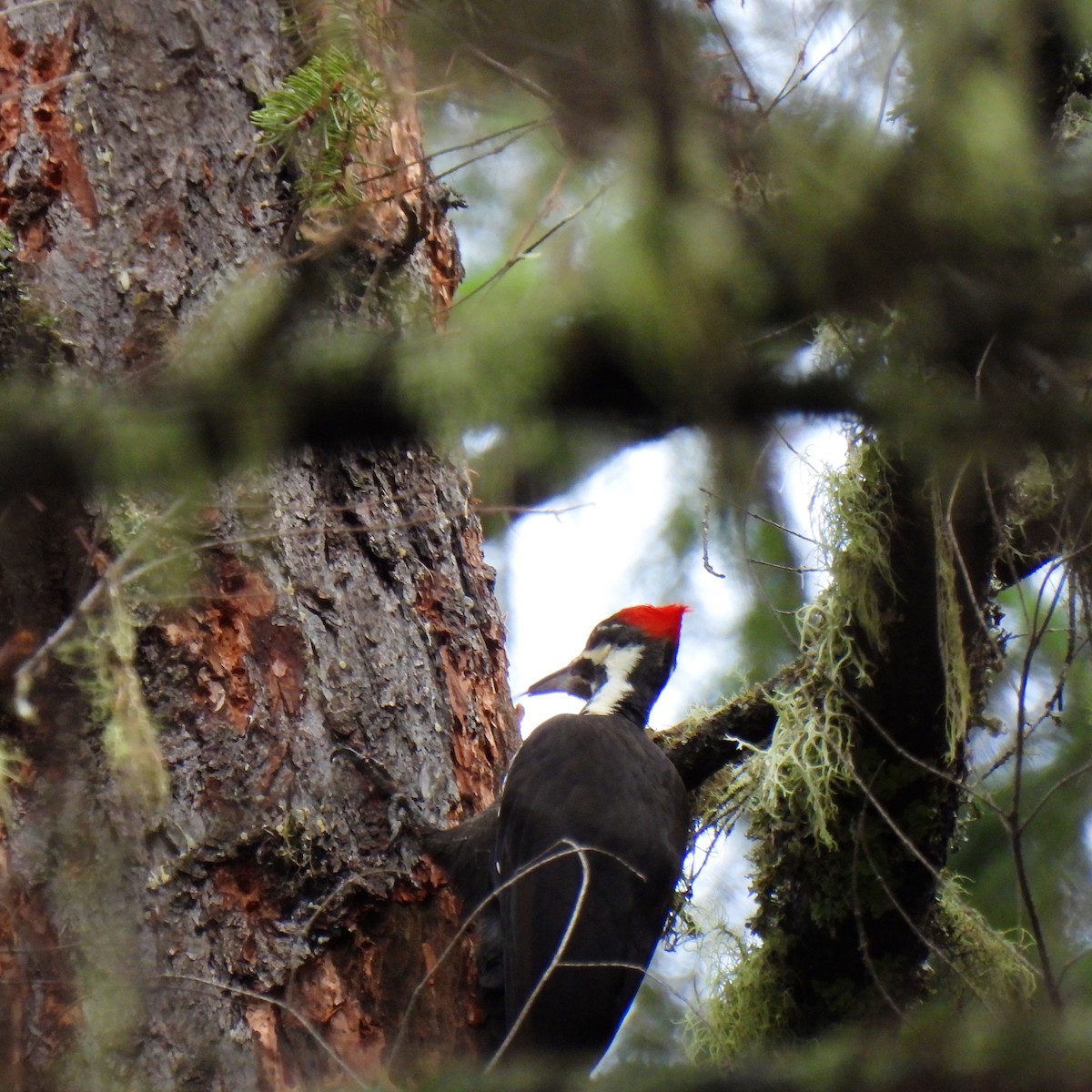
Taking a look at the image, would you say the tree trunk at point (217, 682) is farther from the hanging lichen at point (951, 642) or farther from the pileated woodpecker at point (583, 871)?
the hanging lichen at point (951, 642)

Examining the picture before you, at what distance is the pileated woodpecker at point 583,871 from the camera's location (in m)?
2.71

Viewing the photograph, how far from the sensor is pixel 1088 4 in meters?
1.37

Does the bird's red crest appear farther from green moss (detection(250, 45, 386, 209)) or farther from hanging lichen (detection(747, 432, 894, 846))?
green moss (detection(250, 45, 386, 209))

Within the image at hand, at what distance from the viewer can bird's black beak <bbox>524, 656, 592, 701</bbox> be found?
3777mm

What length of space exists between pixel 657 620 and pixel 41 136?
7.05ft

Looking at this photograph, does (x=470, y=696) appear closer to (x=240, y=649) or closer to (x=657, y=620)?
(x=240, y=649)

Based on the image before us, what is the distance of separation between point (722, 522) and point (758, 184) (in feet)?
1.18

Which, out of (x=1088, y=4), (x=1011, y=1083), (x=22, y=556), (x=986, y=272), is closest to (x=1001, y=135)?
(x=986, y=272)

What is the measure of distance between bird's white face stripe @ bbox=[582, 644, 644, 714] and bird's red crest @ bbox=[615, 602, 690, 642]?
0.06 meters

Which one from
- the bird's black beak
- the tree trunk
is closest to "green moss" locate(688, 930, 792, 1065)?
the tree trunk

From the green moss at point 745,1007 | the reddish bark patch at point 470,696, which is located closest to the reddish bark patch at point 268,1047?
the reddish bark patch at point 470,696

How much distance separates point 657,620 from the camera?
12.5 feet

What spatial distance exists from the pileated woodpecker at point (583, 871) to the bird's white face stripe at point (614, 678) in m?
0.35

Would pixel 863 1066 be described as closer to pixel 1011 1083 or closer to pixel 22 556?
pixel 1011 1083
